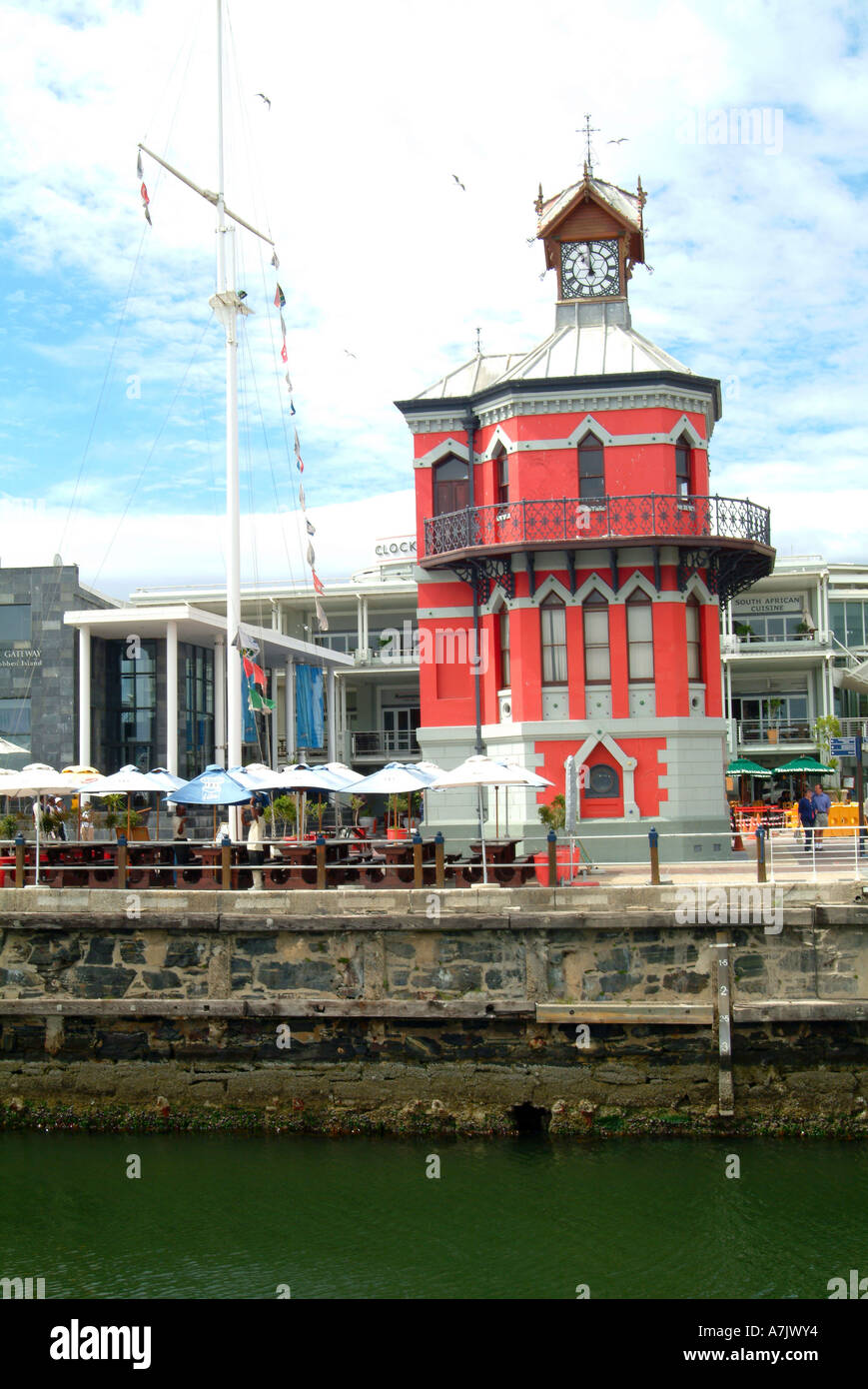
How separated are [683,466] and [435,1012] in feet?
50.5

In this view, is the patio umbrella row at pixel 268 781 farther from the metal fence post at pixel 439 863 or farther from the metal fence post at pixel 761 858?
the metal fence post at pixel 761 858

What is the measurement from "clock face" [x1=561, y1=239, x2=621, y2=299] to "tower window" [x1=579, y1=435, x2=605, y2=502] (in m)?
5.10

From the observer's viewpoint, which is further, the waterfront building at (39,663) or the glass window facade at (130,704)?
the glass window facade at (130,704)

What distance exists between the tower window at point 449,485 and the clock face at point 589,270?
5541mm

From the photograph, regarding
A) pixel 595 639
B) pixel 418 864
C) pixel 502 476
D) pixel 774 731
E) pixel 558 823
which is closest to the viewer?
pixel 418 864

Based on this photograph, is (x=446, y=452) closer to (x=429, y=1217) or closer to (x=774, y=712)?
(x=429, y=1217)

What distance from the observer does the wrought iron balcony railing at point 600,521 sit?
26641mm

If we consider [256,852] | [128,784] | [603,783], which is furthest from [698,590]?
[128,784]

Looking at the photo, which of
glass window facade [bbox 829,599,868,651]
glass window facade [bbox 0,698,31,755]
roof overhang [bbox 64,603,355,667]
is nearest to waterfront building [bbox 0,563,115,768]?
glass window facade [bbox 0,698,31,755]

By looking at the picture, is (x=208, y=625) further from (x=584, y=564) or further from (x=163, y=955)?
(x=163, y=955)

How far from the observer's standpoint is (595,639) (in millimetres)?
27391

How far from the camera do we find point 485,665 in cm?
2827

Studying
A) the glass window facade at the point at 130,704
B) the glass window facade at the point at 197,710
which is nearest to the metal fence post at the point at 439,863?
the glass window facade at the point at 197,710

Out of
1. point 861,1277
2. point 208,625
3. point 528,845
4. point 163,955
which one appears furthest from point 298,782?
point 208,625
